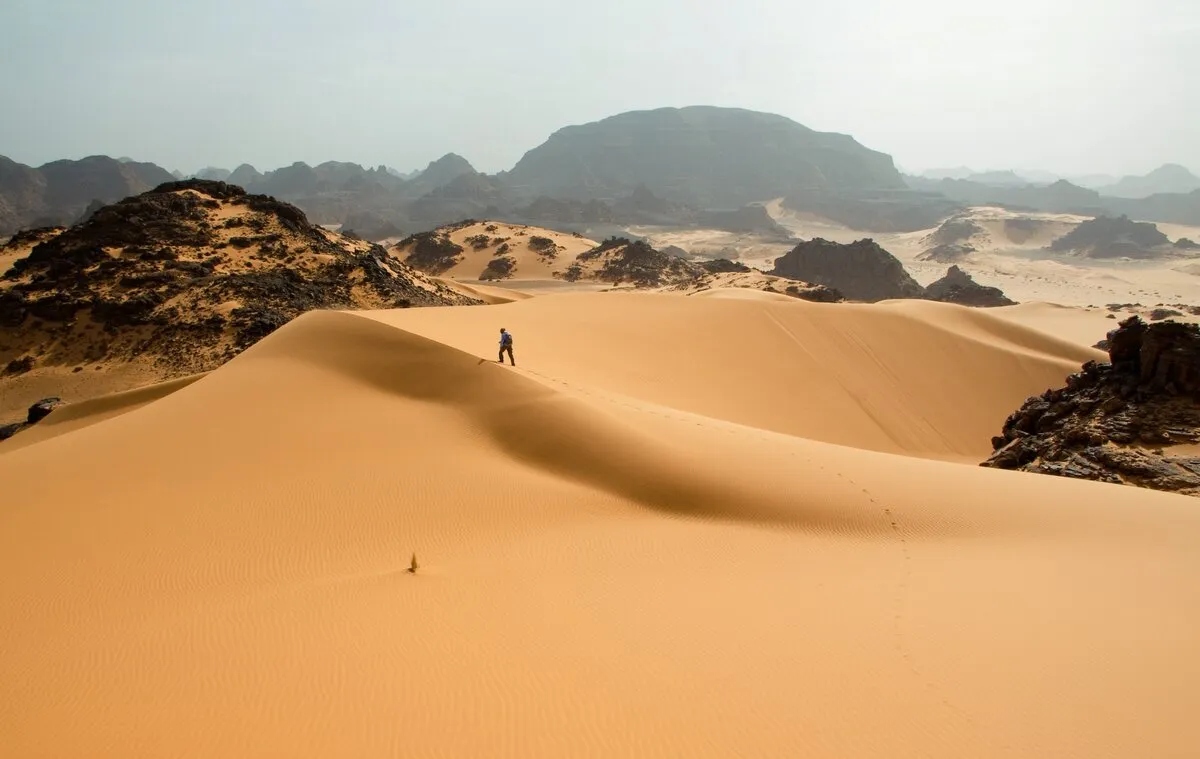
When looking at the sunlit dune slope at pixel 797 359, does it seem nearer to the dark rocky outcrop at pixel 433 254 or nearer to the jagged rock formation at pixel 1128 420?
the jagged rock formation at pixel 1128 420

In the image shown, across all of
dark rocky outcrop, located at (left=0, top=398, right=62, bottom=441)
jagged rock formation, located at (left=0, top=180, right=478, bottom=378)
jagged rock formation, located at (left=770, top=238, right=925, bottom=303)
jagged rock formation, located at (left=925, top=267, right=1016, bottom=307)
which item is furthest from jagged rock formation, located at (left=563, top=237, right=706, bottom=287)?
dark rocky outcrop, located at (left=0, top=398, right=62, bottom=441)

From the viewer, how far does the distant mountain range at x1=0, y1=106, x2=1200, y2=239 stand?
10088 centimetres

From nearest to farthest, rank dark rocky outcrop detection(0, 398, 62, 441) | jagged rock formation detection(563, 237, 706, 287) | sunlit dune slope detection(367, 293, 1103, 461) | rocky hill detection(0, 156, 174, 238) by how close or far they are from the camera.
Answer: sunlit dune slope detection(367, 293, 1103, 461)
dark rocky outcrop detection(0, 398, 62, 441)
jagged rock formation detection(563, 237, 706, 287)
rocky hill detection(0, 156, 174, 238)

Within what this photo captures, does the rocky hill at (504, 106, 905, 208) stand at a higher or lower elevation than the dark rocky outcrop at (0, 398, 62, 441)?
higher

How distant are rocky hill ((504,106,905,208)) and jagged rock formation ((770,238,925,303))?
95881 mm

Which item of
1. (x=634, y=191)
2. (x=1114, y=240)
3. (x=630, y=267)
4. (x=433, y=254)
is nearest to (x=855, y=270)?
(x=630, y=267)

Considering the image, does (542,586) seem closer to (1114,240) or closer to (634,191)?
(1114,240)

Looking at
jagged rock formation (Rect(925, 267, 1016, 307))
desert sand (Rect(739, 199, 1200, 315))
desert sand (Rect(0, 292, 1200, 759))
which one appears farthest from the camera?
desert sand (Rect(739, 199, 1200, 315))

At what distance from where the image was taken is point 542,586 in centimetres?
533

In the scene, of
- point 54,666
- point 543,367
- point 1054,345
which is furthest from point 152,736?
point 1054,345

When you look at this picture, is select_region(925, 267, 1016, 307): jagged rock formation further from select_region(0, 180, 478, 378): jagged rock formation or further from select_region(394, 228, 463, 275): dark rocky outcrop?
select_region(394, 228, 463, 275): dark rocky outcrop

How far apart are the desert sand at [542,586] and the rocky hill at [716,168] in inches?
5636

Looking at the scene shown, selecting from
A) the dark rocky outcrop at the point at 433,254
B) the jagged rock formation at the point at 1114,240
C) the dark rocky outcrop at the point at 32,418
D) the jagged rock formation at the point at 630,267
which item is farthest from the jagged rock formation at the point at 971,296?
the dark rocky outcrop at the point at 32,418

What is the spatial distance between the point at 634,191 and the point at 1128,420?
125 metres
